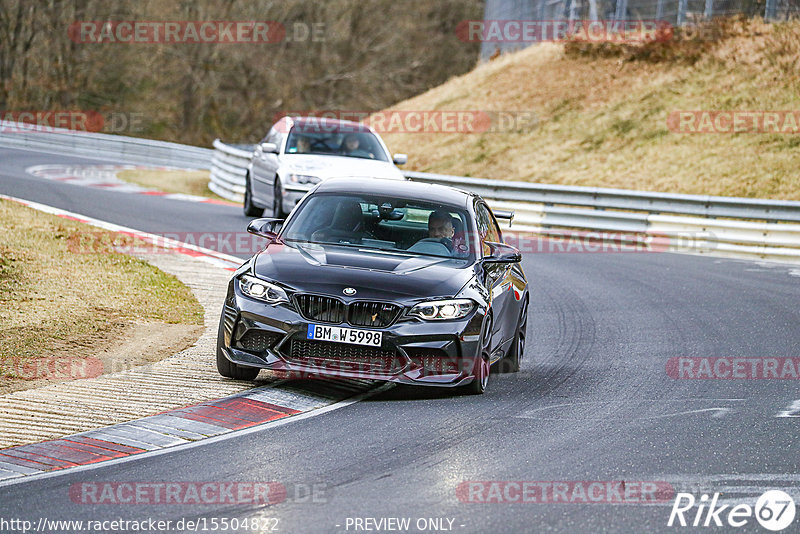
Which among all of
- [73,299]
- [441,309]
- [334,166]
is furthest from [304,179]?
[441,309]

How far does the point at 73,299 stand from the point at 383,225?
3914 millimetres

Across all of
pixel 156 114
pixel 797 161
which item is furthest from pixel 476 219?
pixel 156 114

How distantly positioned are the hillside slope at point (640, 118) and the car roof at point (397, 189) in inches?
738

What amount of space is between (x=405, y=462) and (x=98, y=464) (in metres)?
1.70

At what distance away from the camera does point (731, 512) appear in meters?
6.20

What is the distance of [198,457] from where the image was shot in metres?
6.91

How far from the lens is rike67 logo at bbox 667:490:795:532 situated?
602 centimetres

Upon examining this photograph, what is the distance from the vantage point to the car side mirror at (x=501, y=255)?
9531mm

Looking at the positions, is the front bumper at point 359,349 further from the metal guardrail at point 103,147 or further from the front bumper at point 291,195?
the metal guardrail at point 103,147

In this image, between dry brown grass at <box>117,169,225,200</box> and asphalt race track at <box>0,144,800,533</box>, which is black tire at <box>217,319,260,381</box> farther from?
dry brown grass at <box>117,169,225,200</box>

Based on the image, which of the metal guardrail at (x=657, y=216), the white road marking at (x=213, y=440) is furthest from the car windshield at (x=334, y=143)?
the white road marking at (x=213, y=440)

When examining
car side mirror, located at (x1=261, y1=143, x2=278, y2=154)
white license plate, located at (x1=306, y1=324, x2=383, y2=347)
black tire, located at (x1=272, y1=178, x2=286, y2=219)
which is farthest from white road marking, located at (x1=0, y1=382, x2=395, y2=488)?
car side mirror, located at (x1=261, y1=143, x2=278, y2=154)

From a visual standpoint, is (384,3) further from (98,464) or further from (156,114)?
(98,464)

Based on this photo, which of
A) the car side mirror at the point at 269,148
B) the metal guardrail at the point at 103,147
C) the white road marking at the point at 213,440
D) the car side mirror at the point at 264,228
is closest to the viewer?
the white road marking at the point at 213,440
